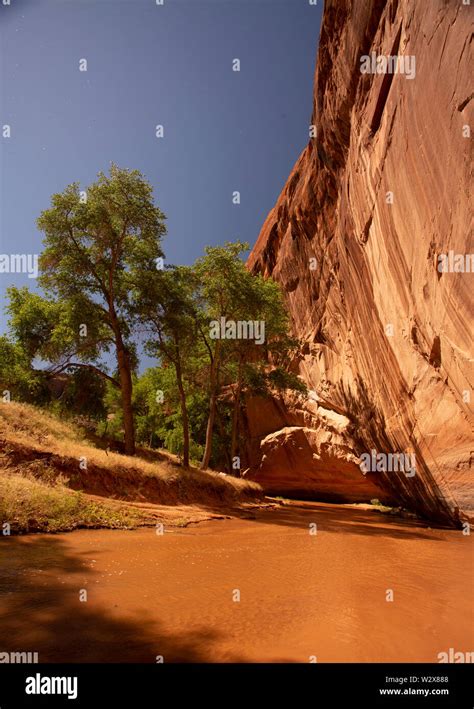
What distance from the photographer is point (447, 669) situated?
10.3 ft

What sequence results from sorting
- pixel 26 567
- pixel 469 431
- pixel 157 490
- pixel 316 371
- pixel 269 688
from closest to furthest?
pixel 269 688 → pixel 26 567 → pixel 469 431 → pixel 157 490 → pixel 316 371

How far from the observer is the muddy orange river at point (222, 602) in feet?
10.6

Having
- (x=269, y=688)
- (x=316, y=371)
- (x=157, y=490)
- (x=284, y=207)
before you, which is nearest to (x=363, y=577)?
(x=269, y=688)

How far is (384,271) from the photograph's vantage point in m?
15.5

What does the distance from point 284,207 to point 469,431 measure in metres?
27.3

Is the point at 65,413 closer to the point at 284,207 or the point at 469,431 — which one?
the point at 469,431

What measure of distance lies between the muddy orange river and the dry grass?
0.99 metres

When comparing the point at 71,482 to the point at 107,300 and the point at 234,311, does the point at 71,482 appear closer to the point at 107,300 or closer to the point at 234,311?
the point at 107,300

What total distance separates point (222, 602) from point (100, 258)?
17.8 meters

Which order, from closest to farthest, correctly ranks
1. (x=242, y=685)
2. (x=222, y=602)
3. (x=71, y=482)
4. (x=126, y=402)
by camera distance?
1. (x=242, y=685)
2. (x=222, y=602)
3. (x=71, y=482)
4. (x=126, y=402)

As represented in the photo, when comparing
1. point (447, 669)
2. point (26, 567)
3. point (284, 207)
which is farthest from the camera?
point (284, 207)

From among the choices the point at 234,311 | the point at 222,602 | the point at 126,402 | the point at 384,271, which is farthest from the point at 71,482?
the point at 234,311

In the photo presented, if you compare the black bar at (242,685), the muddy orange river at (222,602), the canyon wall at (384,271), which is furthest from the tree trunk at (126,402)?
the black bar at (242,685)

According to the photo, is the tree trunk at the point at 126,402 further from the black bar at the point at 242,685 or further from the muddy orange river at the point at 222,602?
the black bar at the point at 242,685
